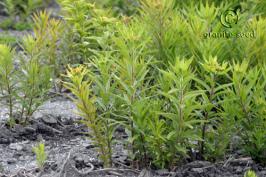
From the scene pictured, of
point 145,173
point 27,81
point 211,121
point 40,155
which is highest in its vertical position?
point 27,81

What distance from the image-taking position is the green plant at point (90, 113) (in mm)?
3293

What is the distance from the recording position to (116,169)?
3.49m

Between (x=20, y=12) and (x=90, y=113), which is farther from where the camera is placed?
(x=20, y=12)

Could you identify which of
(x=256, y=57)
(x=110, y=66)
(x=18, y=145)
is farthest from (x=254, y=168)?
(x=18, y=145)

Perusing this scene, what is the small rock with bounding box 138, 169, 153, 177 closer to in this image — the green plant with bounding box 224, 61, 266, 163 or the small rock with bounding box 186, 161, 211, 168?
the small rock with bounding box 186, 161, 211, 168

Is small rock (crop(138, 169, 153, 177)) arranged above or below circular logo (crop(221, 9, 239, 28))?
below

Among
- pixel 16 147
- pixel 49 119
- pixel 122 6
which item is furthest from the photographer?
pixel 122 6

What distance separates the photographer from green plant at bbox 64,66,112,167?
3.29 meters

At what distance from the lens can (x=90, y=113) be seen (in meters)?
3.38

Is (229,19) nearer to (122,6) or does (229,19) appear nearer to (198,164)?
(198,164)

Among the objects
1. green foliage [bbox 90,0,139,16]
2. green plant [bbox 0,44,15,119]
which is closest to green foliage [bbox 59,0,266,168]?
green plant [bbox 0,44,15,119]

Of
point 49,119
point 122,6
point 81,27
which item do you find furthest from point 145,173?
point 122,6

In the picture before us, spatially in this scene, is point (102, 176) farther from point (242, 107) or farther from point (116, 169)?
point (242, 107)

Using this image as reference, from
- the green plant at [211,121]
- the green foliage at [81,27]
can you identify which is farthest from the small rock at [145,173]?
the green foliage at [81,27]
